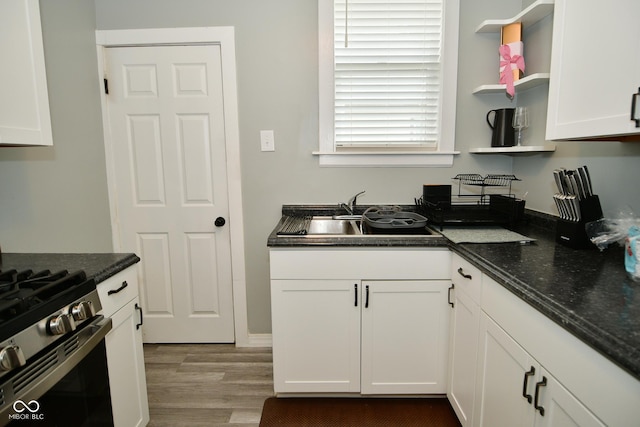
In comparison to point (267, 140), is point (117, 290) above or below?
below

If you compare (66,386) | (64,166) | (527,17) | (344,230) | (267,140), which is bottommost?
(66,386)

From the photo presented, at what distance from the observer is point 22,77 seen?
51.3 inches

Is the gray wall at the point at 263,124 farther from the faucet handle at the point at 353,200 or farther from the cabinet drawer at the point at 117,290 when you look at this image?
the cabinet drawer at the point at 117,290

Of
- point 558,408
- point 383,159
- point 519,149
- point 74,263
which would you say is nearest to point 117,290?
point 74,263

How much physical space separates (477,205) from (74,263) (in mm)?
2179

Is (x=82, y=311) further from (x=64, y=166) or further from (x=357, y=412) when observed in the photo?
(x=357, y=412)

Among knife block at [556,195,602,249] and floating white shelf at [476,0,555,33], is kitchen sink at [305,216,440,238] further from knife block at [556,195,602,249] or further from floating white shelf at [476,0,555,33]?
floating white shelf at [476,0,555,33]

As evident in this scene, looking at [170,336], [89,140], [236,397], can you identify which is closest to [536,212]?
[236,397]

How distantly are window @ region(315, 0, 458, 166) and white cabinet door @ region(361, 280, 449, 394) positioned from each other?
0.89m

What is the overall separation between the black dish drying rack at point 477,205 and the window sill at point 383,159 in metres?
0.16

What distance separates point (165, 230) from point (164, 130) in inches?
26.7

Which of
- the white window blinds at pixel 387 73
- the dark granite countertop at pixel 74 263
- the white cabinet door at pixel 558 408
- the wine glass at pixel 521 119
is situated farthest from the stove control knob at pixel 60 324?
the wine glass at pixel 521 119

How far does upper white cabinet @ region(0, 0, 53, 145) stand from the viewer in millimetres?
1234

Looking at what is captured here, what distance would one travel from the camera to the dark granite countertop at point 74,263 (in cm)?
128
